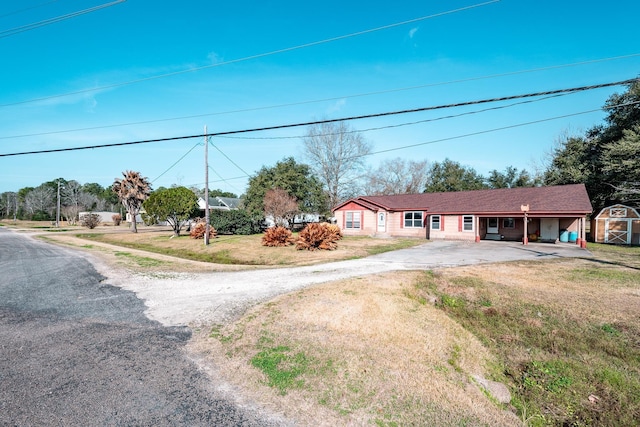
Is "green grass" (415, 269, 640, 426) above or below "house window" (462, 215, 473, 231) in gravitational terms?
below

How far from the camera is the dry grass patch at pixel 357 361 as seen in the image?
379cm

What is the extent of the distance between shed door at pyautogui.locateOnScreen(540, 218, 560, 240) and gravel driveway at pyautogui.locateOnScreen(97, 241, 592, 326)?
10.2 meters

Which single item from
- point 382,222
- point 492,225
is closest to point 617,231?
point 492,225

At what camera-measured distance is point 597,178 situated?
90.1 ft

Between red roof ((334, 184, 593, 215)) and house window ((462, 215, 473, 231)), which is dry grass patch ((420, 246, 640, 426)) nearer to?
red roof ((334, 184, 593, 215))

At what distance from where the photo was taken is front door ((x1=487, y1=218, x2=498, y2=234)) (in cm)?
2566

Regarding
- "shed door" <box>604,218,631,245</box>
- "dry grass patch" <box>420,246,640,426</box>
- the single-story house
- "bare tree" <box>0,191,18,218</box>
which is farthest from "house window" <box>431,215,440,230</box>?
"bare tree" <box>0,191,18,218</box>

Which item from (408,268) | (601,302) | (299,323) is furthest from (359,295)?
(601,302)

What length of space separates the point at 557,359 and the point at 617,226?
23.9 metres

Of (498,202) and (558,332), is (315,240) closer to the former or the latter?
(558,332)

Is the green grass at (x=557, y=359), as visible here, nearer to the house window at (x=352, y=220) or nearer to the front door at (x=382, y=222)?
the front door at (x=382, y=222)

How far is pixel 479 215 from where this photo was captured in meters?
23.4

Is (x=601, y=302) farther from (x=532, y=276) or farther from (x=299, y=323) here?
(x=299, y=323)

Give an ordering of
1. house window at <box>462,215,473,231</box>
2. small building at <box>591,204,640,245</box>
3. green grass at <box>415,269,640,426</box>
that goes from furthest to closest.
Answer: house window at <box>462,215,473,231</box> → small building at <box>591,204,640,245</box> → green grass at <box>415,269,640,426</box>
